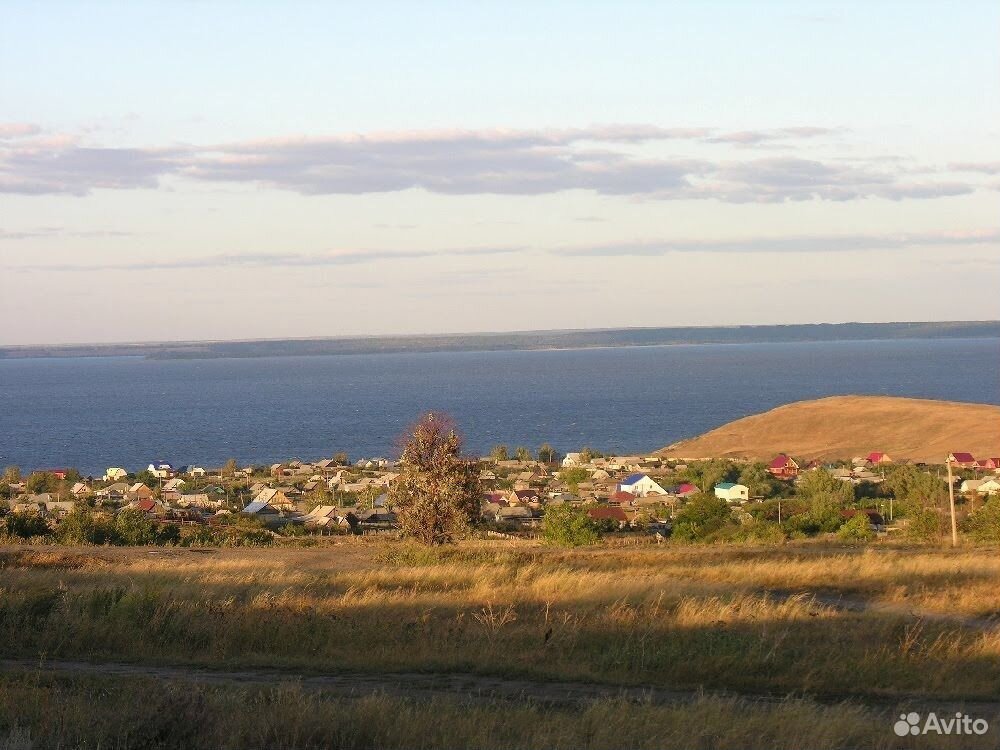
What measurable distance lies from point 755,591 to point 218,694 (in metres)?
9.15

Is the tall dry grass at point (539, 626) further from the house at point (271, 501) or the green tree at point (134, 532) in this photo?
the house at point (271, 501)

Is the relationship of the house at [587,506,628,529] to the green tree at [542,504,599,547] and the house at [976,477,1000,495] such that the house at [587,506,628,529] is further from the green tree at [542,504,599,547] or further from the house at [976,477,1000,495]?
the house at [976,477,1000,495]

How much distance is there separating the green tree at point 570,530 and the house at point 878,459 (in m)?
35.5

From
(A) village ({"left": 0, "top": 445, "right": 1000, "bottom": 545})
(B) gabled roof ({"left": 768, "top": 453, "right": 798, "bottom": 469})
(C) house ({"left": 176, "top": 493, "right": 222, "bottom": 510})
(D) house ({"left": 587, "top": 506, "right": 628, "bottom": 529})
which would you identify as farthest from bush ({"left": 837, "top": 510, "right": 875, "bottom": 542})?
(B) gabled roof ({"left": 768, "top": 453, "right": 798, "bottom": 469})

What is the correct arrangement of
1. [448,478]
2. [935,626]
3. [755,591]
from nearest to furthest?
[935,626]
[755,591]
[448,478]

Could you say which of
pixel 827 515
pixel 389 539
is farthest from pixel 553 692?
pixel 827 515

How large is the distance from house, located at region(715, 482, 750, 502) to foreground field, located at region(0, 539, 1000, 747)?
3155cm

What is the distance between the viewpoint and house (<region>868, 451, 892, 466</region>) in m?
64.4

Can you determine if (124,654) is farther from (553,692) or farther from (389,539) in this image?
(389,539)

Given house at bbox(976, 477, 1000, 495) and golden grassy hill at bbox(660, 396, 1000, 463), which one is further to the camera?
golden grassy hill at bbox(660, 396, 1000, 463)

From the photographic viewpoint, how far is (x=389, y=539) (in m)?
31.7

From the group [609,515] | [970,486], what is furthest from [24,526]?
[970,486]

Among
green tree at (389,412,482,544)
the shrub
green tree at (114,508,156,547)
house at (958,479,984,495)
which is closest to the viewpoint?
the shrub

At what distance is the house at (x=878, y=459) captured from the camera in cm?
6436
